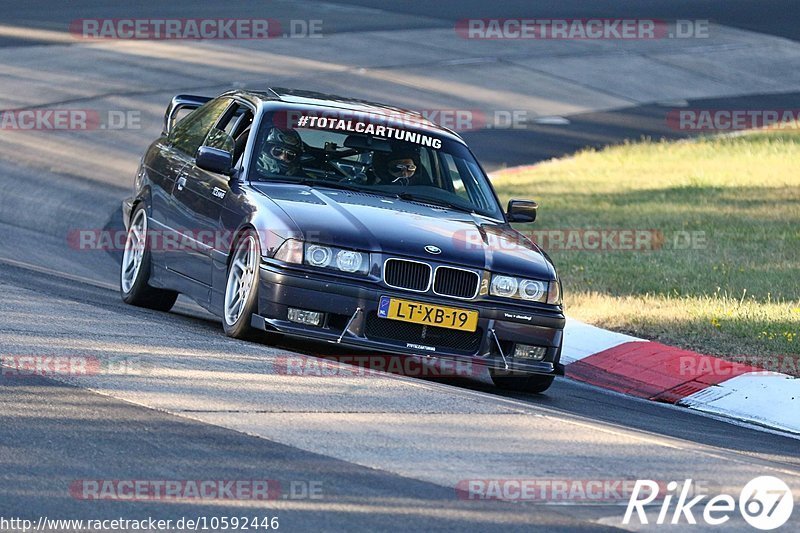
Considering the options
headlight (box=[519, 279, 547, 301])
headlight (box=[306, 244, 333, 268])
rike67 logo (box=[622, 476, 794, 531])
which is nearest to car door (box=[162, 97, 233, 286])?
headlight (box=[306, 244, 333, 268])

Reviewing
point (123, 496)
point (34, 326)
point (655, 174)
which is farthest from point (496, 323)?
point (655, 174)

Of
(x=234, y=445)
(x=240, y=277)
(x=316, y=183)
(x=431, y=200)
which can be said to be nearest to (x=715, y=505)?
(x=234, y=445)

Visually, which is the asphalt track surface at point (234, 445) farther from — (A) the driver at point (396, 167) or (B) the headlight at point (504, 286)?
(A) the driver at point (396, 167)

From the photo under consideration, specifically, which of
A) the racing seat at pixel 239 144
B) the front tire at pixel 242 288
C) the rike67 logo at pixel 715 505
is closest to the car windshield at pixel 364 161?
the racing seat at pixel 239 144

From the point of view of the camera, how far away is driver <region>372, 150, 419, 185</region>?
9969 millimetres

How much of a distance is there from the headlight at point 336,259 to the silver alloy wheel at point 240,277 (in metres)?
0.36

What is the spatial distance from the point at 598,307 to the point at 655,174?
9.04 metres

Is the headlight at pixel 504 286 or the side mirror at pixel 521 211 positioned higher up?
the side mirror at pixel 521 211

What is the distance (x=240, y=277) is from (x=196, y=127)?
91.3 inches

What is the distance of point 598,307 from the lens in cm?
1259

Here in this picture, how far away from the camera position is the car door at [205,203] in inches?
384

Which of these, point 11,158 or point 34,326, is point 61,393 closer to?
point 34,326

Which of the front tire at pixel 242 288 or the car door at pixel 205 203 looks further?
the car door at pixel 205 203

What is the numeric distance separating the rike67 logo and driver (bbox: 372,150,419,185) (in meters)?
3.87
